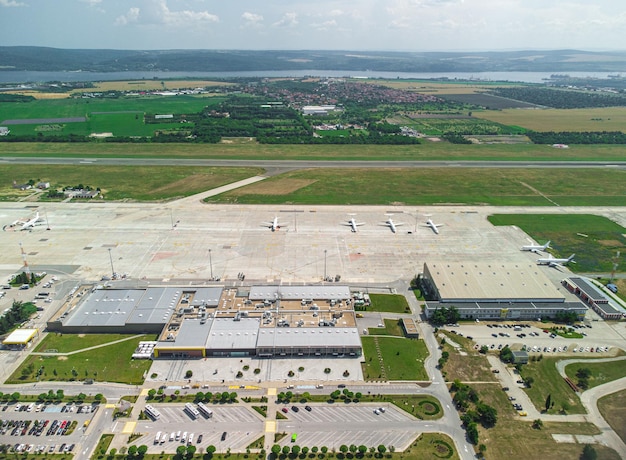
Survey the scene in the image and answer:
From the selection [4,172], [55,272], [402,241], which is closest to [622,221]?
[402,241]

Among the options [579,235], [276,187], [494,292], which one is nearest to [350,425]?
[494,292]

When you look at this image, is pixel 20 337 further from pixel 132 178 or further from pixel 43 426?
pixel 132 178

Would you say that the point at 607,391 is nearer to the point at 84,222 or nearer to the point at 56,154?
the point at 84,222

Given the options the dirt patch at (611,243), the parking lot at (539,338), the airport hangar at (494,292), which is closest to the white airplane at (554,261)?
the airport hangar at (494,292)

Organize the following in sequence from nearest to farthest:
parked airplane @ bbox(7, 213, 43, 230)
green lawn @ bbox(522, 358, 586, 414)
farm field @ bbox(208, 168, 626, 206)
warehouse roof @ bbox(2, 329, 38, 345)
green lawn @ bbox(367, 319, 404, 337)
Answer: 1. green lawn @ bbox(522, 358, 586, 414)
2. warehouse roof @ bbox(2, 329, 38, 345)
3. green lawn @ bbox(367, 319, 404, 337)
4. parked airplane @ bbox(7, 213, 43, 230)
5. farm field @ bbox(208, 168, 626, 206)

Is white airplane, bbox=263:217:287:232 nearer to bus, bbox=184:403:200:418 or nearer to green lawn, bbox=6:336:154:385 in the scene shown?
green lawn, bbox=6:336:154:385

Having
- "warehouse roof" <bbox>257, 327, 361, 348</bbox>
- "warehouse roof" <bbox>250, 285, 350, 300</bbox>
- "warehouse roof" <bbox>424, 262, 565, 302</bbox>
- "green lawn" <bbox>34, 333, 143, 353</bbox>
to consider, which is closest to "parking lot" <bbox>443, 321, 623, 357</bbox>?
"warehouse roof" <bbox>424, 262, 565, 302</bbox>
